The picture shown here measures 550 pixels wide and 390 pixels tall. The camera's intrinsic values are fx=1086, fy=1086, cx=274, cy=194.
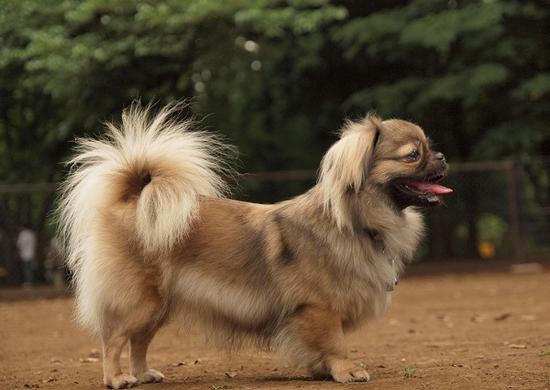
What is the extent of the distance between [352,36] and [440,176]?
43.9ft

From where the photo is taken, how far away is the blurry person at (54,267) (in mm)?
17750

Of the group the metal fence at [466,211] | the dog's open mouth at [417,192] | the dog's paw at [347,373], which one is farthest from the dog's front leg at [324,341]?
the metal fence at [466,211]

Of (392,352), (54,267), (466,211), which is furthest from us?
(466,211)

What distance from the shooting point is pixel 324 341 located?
708cm

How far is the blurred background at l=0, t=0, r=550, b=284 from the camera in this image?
1848 centimetres

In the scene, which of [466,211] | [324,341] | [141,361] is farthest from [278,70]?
[324,341]

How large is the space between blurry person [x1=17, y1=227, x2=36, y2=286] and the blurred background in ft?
0.08

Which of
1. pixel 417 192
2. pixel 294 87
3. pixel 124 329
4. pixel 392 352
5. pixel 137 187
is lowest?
pixel 392 352

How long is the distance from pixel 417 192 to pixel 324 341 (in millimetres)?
1150

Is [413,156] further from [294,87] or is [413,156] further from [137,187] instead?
[294,87]

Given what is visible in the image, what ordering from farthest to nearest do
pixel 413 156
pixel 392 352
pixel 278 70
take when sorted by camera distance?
pixel 278 70, pixel 392 352, pixel 413 156

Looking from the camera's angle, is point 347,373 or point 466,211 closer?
point 347,373

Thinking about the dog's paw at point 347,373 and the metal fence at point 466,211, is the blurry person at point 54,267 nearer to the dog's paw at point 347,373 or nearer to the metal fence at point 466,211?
the metal fence at point 466,211

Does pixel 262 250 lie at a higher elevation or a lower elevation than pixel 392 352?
higher
